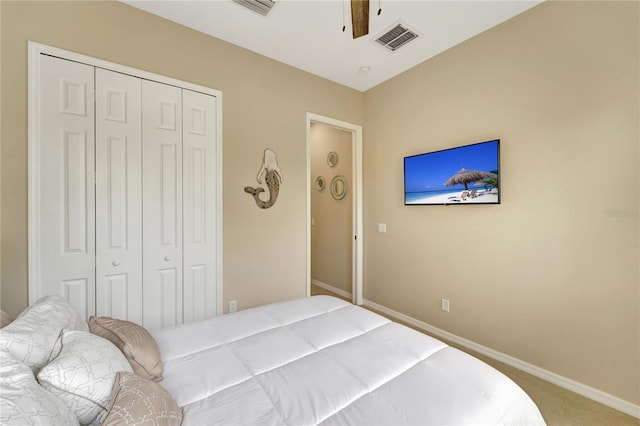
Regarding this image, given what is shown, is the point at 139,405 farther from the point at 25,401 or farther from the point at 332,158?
the point at 332,158

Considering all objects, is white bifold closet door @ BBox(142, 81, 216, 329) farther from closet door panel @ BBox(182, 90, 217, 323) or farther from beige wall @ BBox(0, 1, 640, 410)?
beige wall @ BBox(0, 1, 640, 410)

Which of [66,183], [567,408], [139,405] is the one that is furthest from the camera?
[66,183]

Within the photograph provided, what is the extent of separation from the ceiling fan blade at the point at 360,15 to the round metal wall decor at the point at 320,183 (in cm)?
294

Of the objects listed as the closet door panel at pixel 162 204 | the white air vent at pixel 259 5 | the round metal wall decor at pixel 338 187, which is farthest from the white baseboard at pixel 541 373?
the white air vent at pixel 259 5

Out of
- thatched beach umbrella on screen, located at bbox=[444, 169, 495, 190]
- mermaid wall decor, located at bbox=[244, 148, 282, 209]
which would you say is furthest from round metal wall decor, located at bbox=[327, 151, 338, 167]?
thatched beach umbrella on screen, located at bbox=[444, 169, 495, 190]

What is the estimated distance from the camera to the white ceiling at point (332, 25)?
83.6 inches

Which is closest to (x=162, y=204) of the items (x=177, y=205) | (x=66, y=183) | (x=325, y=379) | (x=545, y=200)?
(x=177, y=205)

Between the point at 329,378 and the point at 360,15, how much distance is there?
1.75 meters

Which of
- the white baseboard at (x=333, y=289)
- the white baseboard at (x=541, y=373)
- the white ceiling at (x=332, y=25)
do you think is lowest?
the white baseboard at (x=541, y=373)

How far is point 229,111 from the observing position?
8.56ft

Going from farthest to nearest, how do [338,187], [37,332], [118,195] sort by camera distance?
[338,187]
[118,195]
[37,332]

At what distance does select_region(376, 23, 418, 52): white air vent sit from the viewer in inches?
93.6

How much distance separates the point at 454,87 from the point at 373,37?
36.3 inches

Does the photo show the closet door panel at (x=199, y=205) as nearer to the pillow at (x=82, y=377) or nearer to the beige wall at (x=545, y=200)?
the pillow at (x=82, y=377)
